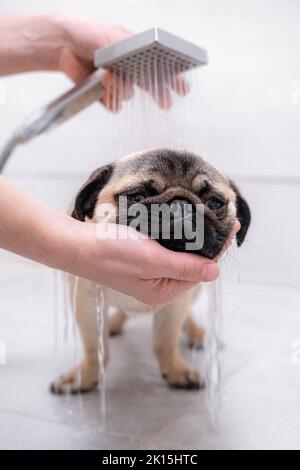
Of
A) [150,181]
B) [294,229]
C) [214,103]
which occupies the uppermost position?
[214,103]

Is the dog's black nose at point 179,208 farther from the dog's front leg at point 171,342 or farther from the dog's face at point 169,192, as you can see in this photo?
the dog's front leg at point 171,342

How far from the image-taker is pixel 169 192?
0.89 meters

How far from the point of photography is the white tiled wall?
6.88 ft

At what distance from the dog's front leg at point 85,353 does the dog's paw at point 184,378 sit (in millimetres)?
182

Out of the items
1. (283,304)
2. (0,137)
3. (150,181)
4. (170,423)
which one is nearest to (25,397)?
(170,423)

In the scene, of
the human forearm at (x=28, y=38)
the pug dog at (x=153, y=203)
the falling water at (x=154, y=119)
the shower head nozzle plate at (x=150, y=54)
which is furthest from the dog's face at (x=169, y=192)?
the human forearm at (x=28, y=38)

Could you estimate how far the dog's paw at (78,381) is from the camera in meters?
1.32

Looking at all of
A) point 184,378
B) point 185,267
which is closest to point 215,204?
point 185,267

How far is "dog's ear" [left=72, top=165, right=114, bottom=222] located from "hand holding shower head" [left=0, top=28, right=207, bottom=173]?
1.09 ft

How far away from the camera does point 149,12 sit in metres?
2.23

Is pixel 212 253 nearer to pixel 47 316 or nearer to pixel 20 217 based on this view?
pixel 20 217

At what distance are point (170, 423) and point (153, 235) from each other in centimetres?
54

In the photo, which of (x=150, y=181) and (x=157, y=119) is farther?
(x=157, y=119)

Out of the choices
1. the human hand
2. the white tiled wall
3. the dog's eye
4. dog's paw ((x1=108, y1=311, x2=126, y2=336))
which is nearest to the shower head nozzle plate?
the dog's eye
